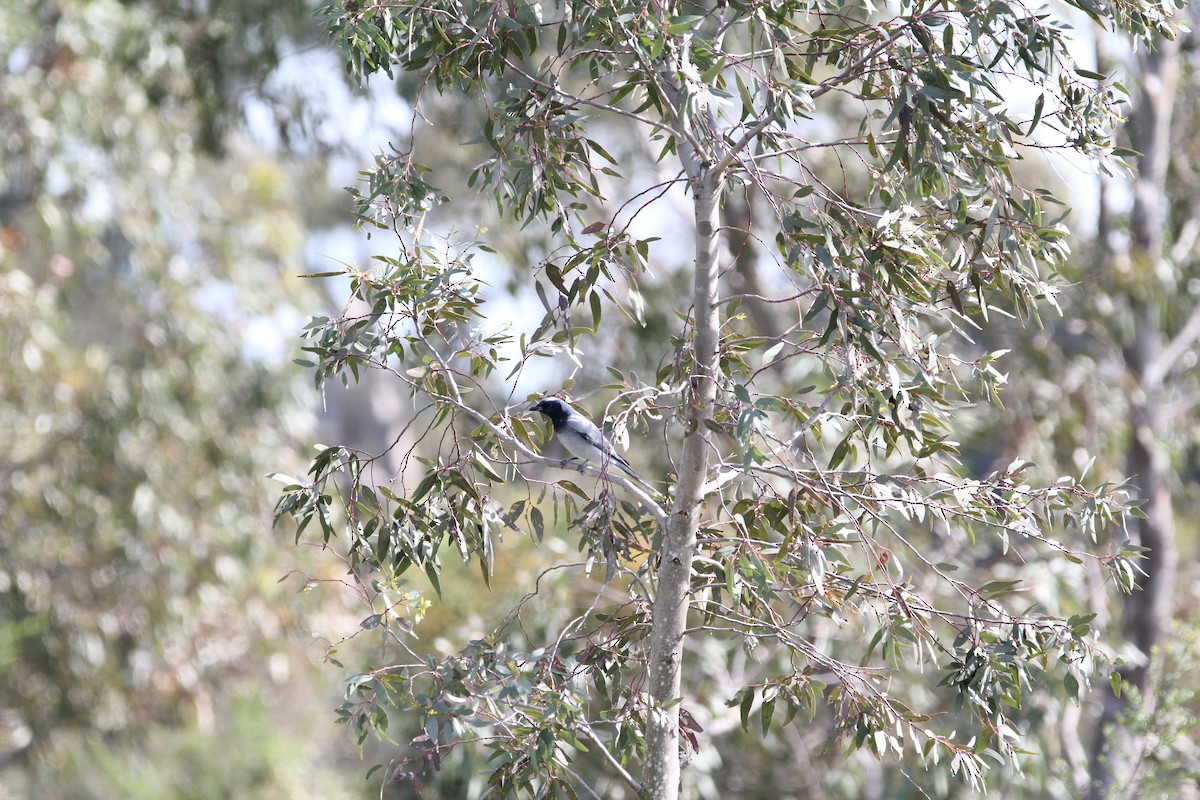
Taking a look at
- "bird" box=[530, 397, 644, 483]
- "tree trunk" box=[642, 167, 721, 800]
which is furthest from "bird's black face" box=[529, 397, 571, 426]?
"tree trunk" box=[642, 167, 721, 800]

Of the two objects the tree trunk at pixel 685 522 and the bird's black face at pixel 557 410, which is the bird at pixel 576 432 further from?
the tree trunk at pixel 685 522

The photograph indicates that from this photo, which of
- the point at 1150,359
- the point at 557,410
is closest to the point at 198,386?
the point at 557,410

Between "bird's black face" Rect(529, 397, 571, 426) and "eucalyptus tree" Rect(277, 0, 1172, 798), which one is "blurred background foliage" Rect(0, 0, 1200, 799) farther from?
"eucalyptus tree" Rect(277, 0, 1172, 798)

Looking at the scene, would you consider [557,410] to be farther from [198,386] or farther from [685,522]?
[198,386]

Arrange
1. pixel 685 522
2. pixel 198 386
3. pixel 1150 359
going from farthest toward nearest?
pixel 198 386 < pixel 1150 359 < pixel 685 522

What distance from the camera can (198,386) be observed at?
7.86 meters

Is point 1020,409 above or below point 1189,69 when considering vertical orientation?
below

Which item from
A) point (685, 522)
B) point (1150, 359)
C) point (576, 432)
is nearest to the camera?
point (685, 522)

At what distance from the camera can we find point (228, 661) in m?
8.47

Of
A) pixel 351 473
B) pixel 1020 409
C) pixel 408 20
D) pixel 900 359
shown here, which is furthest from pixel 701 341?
pixel 1020 409

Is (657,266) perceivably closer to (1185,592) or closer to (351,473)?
(1185,592)

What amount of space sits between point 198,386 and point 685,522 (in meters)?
6.15

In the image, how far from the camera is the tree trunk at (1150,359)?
242 inches

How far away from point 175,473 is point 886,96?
6.65 metres
